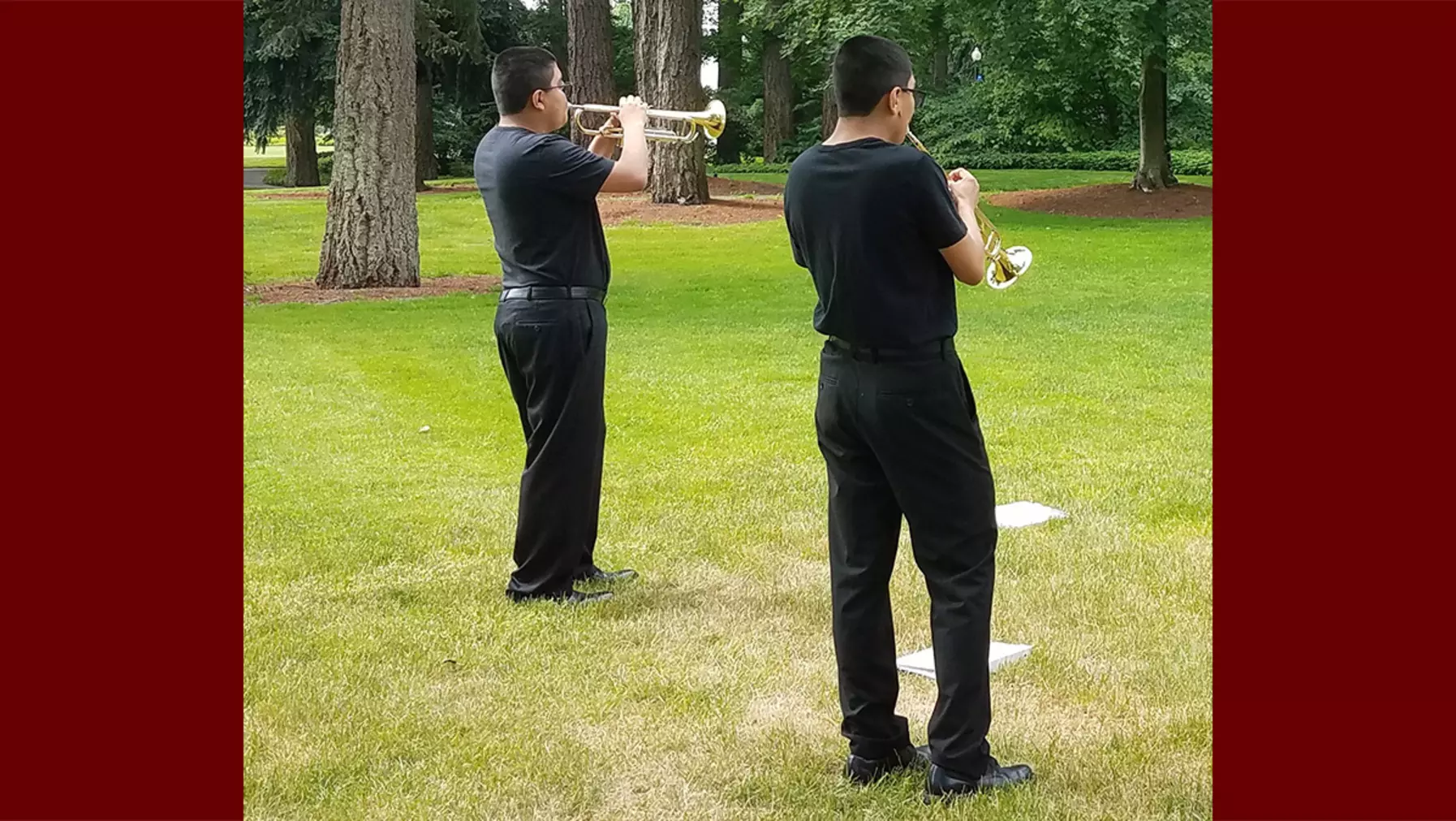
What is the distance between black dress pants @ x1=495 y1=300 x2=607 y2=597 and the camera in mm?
6473

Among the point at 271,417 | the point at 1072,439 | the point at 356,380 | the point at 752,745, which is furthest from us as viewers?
the point at 356,380

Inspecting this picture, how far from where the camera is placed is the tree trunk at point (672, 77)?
985 inches

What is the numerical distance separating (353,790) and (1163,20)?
22.6 m

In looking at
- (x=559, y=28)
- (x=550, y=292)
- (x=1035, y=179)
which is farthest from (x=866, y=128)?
(x=559, y=28)

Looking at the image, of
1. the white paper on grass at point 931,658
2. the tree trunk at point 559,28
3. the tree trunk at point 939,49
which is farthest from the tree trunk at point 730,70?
the white paper on grass at point 931,658

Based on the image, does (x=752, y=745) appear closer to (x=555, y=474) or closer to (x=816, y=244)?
(x=816, y=244)

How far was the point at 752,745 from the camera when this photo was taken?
4.90 meters

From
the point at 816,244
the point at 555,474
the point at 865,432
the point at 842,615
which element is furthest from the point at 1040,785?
the point at 555,474

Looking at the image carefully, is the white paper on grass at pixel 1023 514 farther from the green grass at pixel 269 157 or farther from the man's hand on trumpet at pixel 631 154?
the green grass at pixel 269 157

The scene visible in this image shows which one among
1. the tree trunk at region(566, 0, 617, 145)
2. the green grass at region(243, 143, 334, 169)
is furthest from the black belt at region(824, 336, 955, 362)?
the green grass at region(243, 143, 334, 169)

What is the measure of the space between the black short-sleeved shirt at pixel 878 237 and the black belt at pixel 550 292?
91.0 inches

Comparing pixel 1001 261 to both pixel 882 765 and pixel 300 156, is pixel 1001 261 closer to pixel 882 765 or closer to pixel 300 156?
pixel 882 765

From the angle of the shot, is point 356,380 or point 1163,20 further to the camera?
point 1163,20

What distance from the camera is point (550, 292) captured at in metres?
6.46
